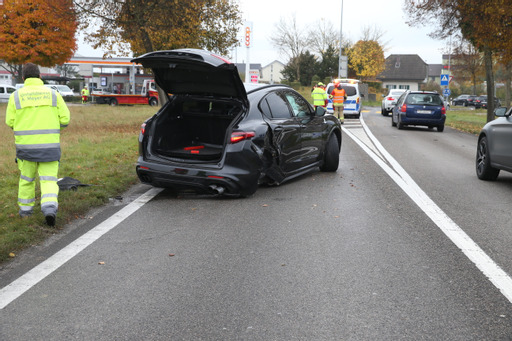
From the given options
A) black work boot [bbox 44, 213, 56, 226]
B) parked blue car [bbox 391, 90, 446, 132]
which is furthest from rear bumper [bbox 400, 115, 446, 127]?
black work boot [bbox 44, 213, 56, 226]

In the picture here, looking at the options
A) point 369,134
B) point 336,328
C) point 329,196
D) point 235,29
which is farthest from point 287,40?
point 336,328

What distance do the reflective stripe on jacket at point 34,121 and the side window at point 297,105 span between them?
4.01m

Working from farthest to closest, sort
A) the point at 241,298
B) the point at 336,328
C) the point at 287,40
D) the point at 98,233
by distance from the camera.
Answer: the point at 287,40
the point at 98,233
the point at 241,298
the point at 336,328

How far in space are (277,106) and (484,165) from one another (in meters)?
3.80

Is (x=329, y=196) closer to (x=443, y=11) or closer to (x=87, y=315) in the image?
(x=87, y=315)

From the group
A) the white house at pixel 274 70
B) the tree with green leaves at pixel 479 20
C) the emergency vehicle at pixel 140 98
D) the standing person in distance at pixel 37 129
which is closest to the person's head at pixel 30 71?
the standing person in distance at pixel 37 129

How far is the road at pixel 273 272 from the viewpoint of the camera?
368 cm

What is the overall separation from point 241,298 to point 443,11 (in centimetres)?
2611

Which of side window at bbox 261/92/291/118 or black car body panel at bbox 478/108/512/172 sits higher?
side window at bbox 261/92/291/118

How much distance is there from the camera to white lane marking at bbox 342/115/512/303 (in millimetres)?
4633

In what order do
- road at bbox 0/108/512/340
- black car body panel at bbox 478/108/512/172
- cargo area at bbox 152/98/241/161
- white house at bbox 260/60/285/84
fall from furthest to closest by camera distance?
white house at bbox 260/60/285/84 < black car body panel at bbox 478/108/512/172 < cargo area at bbox 152/98/241/161 < road at bbox 0/108/512/340

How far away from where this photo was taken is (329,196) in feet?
27.3

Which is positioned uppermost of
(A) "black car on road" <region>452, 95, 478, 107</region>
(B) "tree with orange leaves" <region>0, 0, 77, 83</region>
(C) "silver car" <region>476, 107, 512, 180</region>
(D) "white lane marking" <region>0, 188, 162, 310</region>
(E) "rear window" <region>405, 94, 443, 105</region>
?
(B) "tree with orange leaves" <region>0, 0, 77, 83</region>

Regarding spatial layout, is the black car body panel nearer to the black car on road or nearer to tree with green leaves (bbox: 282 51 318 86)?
the black car on road
